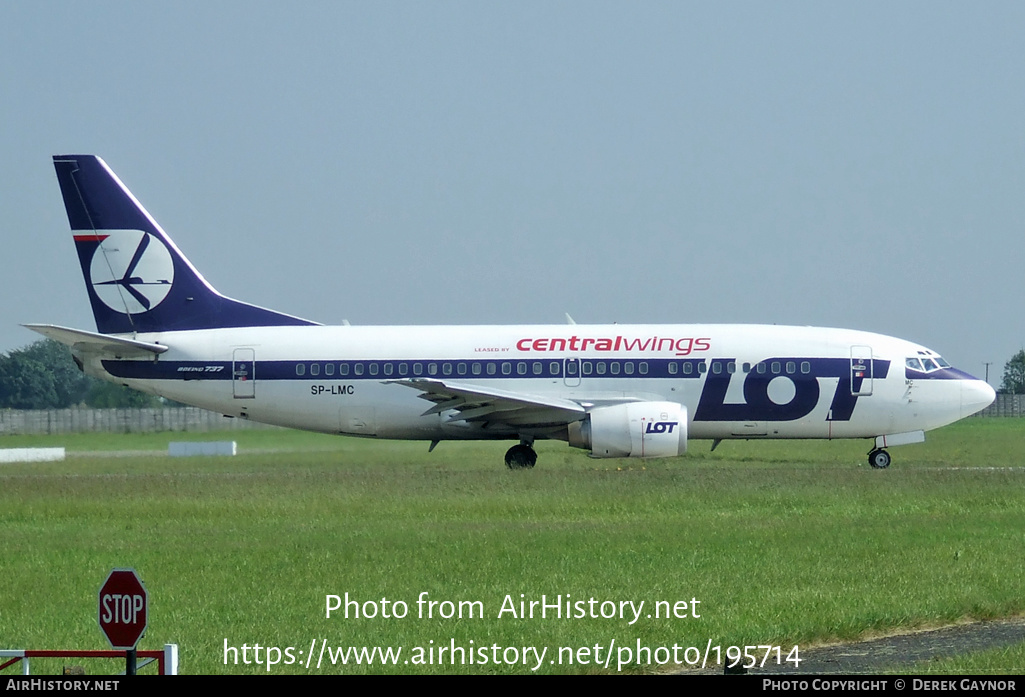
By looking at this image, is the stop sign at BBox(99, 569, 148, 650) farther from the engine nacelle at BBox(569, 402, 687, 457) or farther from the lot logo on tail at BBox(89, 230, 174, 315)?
the lot logo on tail at BBox(89, 230, 174, 315)

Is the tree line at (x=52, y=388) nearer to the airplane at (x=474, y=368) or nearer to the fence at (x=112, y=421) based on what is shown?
the fence at (x=112, y=421)

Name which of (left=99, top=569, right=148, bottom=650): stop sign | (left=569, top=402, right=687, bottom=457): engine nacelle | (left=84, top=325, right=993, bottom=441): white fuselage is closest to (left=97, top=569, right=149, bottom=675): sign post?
(left=99, top=569, right=148, bottom=650): stop sign

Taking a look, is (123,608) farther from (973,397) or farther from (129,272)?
(973,397)

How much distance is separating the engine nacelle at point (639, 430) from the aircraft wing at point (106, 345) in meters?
10.2

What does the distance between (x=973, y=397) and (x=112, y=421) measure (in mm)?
26844

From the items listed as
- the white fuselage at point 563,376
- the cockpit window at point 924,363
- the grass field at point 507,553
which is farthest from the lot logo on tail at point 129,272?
the cockpit window at point 924,363

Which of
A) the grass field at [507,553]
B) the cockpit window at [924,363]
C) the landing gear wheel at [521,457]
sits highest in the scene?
the cockpit window at [924,363]

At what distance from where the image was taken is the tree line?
141 feet

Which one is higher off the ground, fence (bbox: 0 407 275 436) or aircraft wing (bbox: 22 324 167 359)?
aircraft wing (bbox: 22 324 167 359)

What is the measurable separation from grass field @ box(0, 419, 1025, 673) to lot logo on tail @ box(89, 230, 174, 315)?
4070 mm

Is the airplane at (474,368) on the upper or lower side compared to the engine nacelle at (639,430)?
upper

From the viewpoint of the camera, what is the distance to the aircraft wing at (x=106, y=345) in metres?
28.7

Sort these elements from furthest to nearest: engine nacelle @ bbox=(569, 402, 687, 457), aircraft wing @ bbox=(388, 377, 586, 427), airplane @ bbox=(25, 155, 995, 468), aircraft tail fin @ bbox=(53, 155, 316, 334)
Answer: aircraft tail fin @ bbox=(53, 155, 316, 334), airplane @ bbox=(25, 155, 995, 468), aircraft wing @ bbox=(388, 377, 586, 427), engine nacelle @ bbox=(569, 402, 687, 457)

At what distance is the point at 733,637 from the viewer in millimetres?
10617
